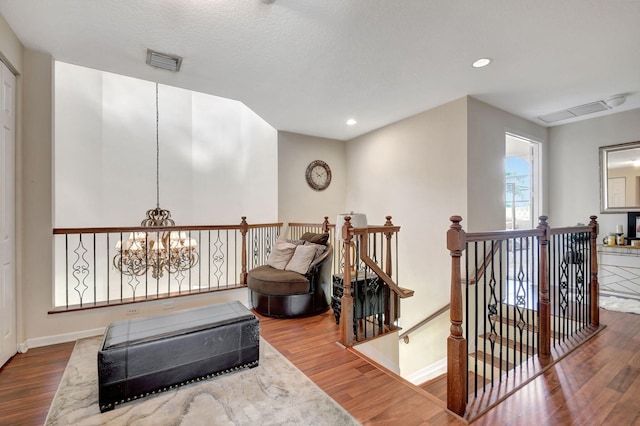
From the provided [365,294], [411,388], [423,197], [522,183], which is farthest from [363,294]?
[522,183]

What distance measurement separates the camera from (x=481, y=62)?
2.96m

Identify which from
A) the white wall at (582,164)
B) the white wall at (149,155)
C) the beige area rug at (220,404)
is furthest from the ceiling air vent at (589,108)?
the beige area rug at (220,404)

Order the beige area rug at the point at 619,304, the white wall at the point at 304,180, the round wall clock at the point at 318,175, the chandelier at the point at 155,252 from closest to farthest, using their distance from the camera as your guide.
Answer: the chandelier at the point at 155,252, the beige area rug at the point at 619,304, the white wall at the point at 304,180, the round wall clock at the point at 318,175

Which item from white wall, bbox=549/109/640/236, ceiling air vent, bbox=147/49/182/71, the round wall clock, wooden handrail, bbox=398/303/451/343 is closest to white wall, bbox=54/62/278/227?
the round wall clock

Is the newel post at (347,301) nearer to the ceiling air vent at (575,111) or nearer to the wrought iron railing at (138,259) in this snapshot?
the wrought iron railing at (138,259)

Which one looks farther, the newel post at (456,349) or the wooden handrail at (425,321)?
the wooden handrail at (425,321)

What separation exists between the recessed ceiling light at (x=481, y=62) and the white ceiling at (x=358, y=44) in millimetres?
62

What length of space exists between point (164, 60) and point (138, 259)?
2347 millimetres

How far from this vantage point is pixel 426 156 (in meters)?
4.37

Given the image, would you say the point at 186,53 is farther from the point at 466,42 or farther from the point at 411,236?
the point at 411,236

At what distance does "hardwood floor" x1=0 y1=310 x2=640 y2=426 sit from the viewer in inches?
71.3

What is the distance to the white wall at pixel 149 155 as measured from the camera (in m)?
5.07

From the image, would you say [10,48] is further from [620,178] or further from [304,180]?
[620,178]

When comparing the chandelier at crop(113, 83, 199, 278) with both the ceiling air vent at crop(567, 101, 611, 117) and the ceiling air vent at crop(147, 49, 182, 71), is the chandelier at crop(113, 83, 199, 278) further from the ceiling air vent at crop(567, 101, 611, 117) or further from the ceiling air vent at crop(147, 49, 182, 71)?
the ceiling air vent at crop(567, 101, 611, 117)
